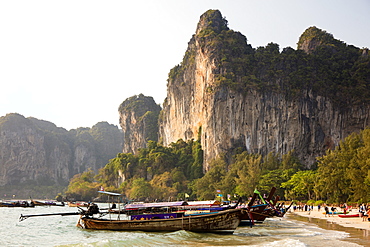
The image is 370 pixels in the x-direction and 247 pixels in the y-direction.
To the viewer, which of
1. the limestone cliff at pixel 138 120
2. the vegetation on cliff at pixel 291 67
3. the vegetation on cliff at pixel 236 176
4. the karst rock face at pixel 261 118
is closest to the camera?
the vegetation on cliff at pixel 236 176

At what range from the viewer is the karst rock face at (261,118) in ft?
290

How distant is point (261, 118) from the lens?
9288cm

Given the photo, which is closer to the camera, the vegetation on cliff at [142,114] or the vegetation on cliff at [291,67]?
the vegetation on cliff at [291,67]

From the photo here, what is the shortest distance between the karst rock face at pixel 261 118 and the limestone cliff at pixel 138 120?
53.4 meters

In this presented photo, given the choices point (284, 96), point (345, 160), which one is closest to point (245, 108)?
point (284, 96)

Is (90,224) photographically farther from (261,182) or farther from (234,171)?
(234,171)

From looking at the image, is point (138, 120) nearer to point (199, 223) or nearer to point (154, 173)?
point (154, 173)

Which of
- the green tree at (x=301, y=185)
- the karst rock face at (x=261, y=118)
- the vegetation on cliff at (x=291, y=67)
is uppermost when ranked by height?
the vegetation on cliff at (x=291, y=67)

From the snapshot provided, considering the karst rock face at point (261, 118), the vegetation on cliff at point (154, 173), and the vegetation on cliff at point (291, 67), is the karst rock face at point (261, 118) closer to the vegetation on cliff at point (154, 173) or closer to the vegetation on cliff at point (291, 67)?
the vegetation on cliff at point (291, 67)

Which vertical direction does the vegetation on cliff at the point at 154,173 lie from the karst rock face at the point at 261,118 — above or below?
below

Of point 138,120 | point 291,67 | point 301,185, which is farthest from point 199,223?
point 138,120

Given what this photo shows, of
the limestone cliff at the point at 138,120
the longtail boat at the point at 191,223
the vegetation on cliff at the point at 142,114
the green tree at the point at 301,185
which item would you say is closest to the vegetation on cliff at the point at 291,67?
the green tree at the point at 301,185

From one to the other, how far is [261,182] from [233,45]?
166 ft

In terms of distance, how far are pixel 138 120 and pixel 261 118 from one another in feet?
271
